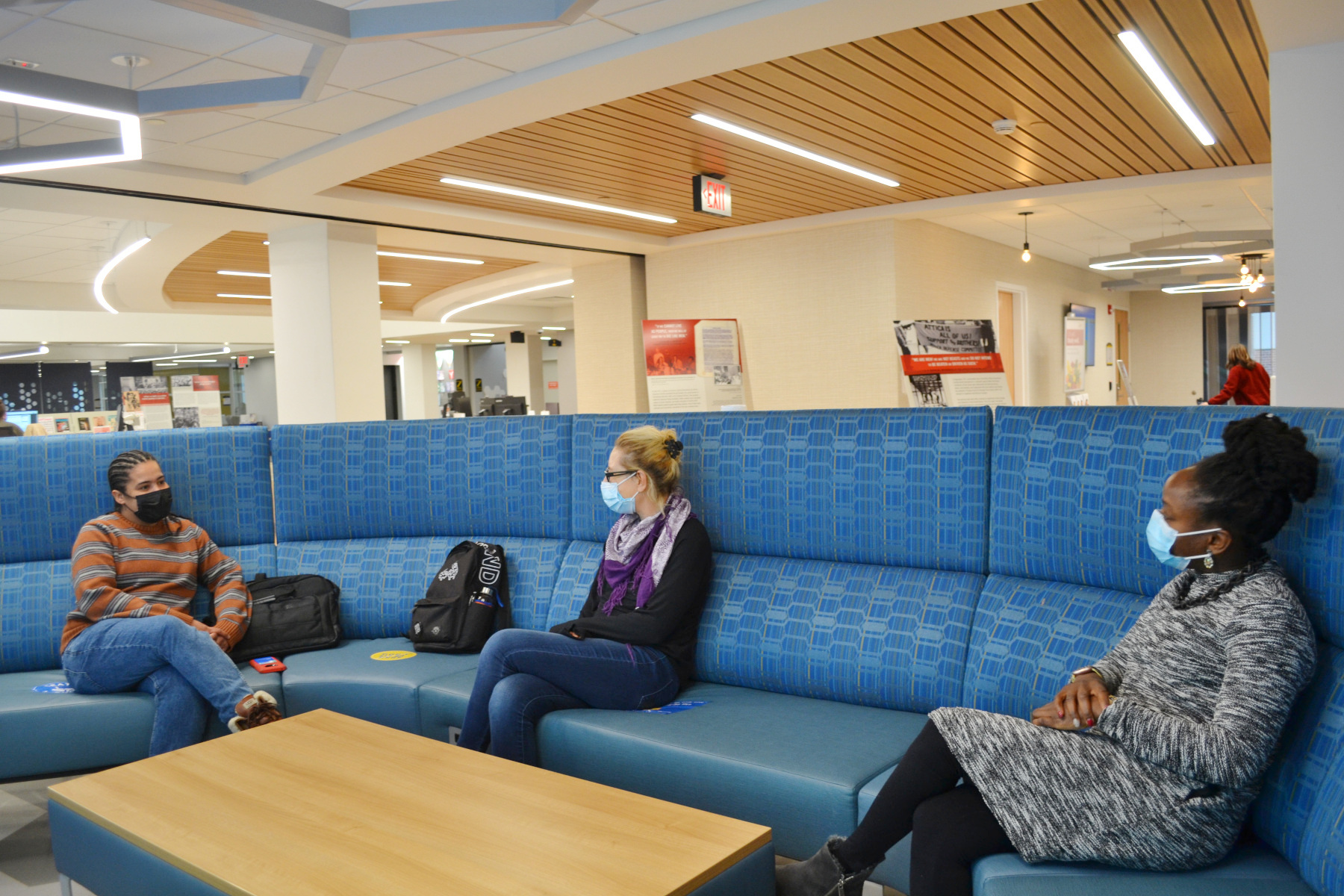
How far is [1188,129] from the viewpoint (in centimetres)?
645

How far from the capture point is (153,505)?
3381mm

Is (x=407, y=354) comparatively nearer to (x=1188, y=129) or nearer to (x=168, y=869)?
(x=1188, y=129)

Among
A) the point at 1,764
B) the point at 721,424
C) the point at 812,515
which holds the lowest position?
the point at 1,764

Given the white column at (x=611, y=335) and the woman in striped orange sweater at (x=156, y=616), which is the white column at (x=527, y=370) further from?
the woman in striped orange sweater at (x=156, y=616)

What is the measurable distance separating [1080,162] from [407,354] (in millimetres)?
19495

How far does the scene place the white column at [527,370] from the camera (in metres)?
20.3

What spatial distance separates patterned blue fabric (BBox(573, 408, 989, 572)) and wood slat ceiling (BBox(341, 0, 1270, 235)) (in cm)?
250

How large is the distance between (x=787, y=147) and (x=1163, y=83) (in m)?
2.31

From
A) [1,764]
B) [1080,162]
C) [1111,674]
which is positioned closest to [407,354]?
[1080,162]

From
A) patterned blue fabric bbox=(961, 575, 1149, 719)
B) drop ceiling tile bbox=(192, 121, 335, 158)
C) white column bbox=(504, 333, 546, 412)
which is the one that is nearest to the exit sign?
drop ceiling tile bbox=(192, 121, 335, 158)

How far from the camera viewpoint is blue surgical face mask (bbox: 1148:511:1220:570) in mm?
1881

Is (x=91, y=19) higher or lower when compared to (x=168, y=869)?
higher

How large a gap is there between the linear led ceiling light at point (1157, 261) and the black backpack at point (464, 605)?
8.55 metres

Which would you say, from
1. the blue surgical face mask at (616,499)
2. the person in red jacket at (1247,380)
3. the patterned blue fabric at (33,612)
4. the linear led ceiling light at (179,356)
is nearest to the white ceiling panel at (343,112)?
the patterned blue fabric at (33,612)
